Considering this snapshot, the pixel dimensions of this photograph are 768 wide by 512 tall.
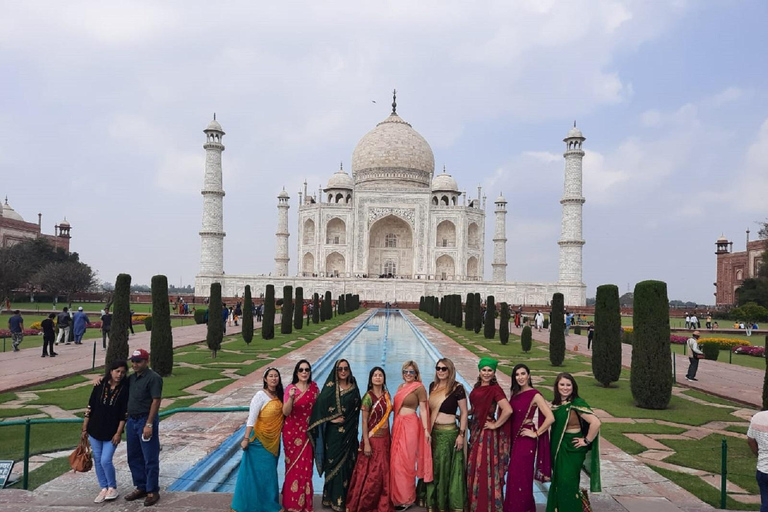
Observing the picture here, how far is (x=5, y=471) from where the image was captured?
3674mm

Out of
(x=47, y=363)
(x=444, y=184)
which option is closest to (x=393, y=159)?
(x=444, y=184)

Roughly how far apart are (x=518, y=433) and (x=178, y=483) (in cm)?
225

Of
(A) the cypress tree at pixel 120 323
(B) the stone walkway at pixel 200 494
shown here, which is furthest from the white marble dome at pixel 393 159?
(B) the stone walkway at pixel 200 494

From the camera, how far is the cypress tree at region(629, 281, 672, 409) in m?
6.38

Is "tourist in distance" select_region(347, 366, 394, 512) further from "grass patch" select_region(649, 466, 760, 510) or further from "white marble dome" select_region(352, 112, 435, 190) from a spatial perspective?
"white marble dome" select_region(352, 112, 435, 190)

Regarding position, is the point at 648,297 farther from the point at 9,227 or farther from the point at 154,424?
the point at 9,227

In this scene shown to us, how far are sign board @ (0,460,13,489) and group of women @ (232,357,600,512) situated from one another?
1.62 m

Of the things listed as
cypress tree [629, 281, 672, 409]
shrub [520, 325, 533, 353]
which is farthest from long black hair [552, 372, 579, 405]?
shrub [520, 325, 533, 353]

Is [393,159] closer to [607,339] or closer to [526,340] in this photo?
[526,340]

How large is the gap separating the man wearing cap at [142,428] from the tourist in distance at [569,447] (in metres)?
2.29

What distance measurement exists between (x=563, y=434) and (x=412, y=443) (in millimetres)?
837

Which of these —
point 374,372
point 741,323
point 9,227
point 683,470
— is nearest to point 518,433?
point 374,372

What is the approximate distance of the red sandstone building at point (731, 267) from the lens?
3606 centimetres

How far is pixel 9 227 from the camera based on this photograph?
36.8 meters
